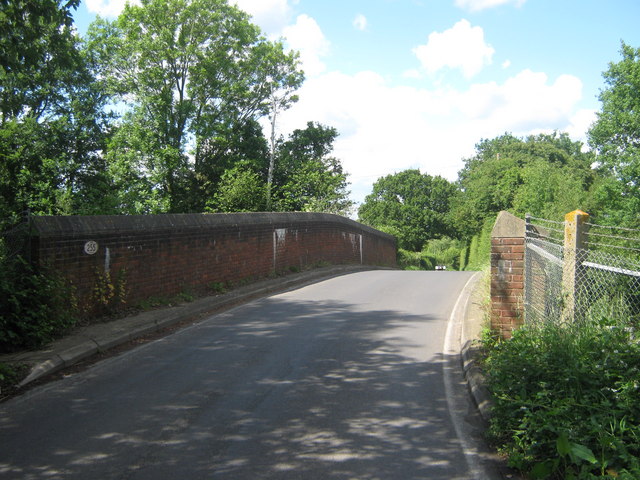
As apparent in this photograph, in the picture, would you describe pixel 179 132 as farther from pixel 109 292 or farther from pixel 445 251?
pixel 445 251

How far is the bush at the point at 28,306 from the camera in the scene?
24.3 feet

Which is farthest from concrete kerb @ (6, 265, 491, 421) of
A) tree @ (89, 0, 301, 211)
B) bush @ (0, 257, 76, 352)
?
tree @ (89, 0, 301, 211)

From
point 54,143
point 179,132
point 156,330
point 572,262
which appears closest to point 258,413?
point 572,262

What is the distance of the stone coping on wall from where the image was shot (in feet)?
26.8

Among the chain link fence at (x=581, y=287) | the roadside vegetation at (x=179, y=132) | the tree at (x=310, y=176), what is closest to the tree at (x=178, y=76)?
the roadside vegetation at (x=179, y=132)

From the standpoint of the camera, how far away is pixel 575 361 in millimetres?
4695

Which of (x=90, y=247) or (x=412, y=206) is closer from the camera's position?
(x=90, y=247)

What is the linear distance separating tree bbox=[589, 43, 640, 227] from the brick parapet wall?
90.0 ft

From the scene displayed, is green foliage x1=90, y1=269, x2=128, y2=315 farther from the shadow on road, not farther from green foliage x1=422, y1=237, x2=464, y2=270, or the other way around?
green foliage x1=422, y1=237, x2=464, y2=270

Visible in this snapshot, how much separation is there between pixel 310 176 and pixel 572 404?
2314 centimetres

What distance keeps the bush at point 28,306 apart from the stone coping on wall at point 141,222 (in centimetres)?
59

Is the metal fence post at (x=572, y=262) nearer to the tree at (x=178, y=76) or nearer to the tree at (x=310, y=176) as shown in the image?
the tree at (x=310, y=176)

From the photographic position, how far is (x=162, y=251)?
10.6m

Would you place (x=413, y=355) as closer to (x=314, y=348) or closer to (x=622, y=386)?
(x=314, y=348)
